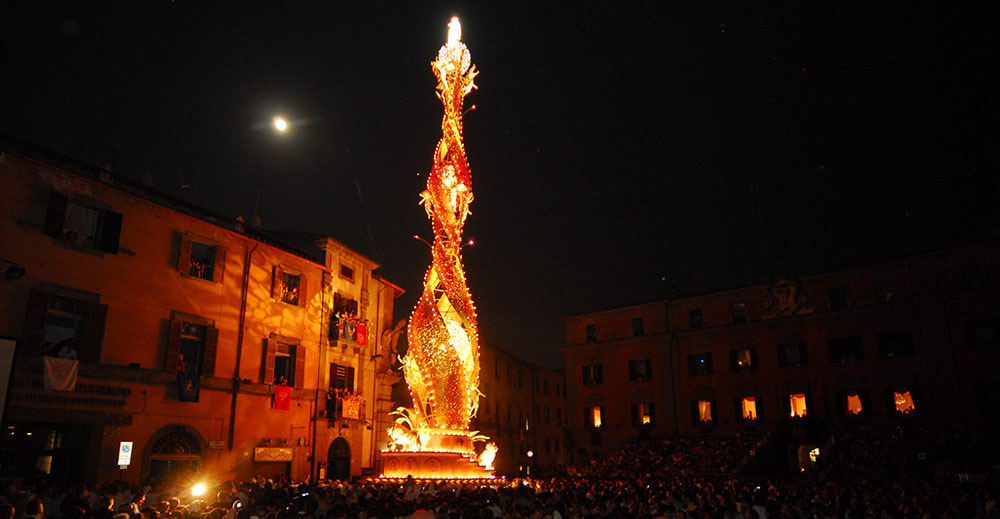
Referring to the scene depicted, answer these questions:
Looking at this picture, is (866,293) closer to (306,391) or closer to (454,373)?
(454,373)

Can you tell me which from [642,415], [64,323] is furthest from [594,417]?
[64,323]

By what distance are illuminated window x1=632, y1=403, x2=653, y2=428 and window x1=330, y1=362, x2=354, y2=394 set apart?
21772 mm

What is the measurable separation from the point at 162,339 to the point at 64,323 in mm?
3207

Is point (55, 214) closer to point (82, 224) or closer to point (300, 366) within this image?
point (82, 224)

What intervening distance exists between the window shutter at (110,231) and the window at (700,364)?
34.8 m

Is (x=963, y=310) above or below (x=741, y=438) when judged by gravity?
above

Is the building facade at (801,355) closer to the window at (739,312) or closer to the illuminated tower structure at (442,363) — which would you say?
the window at (739,312)

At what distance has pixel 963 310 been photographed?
1407 inches

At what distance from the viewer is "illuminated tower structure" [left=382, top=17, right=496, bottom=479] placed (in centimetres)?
2281

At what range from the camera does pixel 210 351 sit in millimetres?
25375

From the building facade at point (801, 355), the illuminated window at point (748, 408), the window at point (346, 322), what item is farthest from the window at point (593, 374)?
the window at point (346, 322)

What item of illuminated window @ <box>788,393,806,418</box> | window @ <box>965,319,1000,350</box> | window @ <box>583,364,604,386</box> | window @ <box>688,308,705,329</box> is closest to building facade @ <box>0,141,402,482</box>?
window @ <box>583,364,604,386</box>

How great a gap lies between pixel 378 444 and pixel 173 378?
12.5 m

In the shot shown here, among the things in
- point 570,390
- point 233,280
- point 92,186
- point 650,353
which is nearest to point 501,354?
point 570,390
